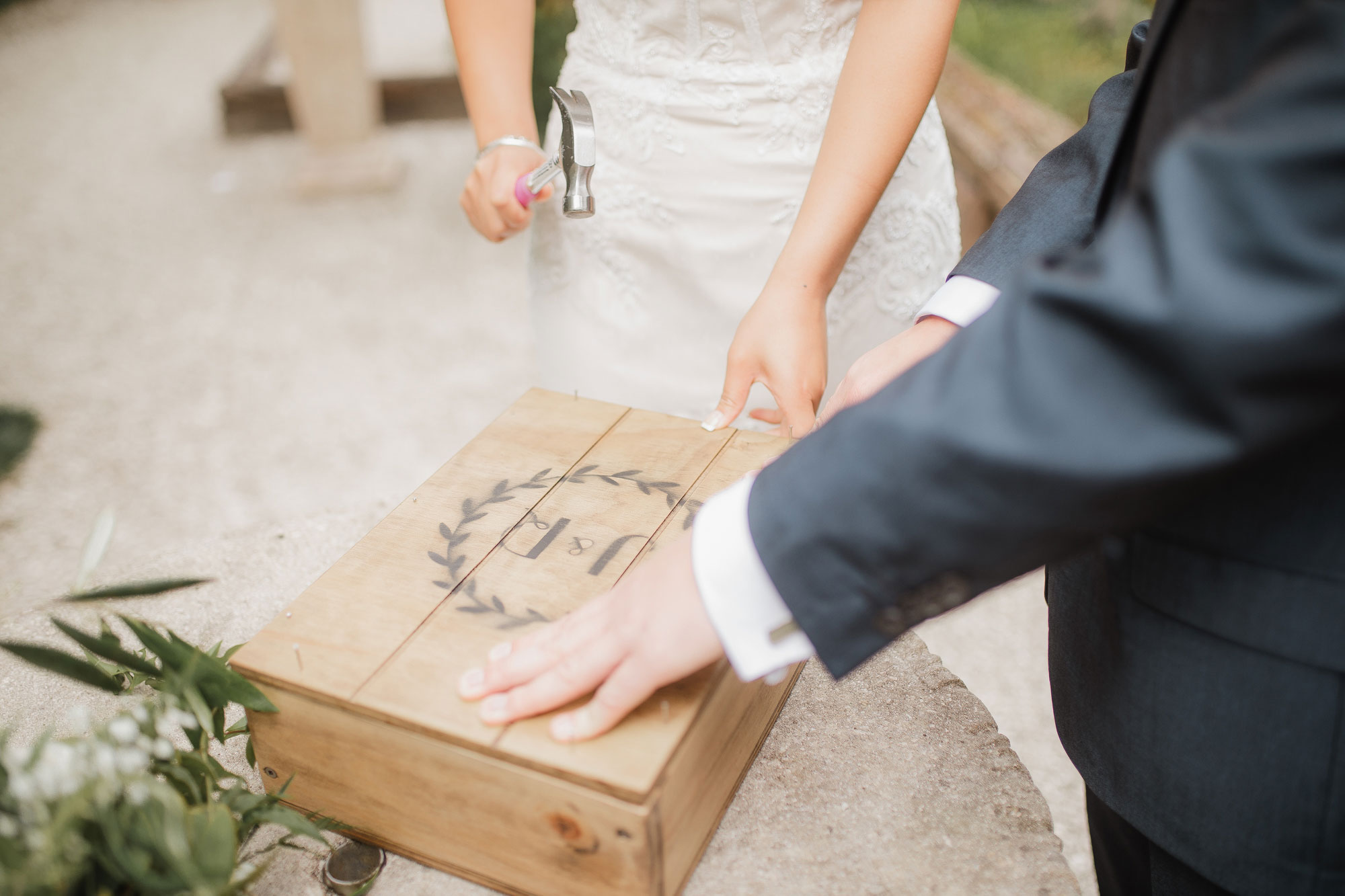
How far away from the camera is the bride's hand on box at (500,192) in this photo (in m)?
1.16

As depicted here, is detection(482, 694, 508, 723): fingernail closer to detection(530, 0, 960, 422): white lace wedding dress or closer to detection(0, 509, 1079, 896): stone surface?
detection(0, 509, 1079, 896): stone surface

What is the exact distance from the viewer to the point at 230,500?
102 inches

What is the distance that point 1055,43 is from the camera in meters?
5.34

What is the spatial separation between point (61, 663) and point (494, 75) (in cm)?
93

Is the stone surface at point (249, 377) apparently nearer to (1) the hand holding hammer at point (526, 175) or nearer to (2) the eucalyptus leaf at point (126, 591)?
(2) the eucalyptus leaf at point (126, 591)

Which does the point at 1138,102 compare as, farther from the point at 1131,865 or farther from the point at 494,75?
the point at 494,75

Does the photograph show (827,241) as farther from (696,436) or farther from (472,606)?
(472,606)

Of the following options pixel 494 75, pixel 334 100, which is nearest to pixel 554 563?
pixel 494 75

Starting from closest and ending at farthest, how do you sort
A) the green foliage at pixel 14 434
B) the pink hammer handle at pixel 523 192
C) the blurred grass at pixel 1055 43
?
the pink hammer handle at pixel 523 192
the green foliage at pixel 14 434
the blurred grass at pixel 1055 43

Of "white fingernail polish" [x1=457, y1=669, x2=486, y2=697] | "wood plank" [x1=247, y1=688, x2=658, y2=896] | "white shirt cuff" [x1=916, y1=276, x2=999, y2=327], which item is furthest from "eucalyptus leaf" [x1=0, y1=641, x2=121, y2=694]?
"white shirt cuff" [x1=916, y1=276, x2=999, y2=327]

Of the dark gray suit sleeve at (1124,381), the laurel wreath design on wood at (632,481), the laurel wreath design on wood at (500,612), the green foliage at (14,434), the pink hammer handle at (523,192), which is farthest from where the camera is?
the green foliage at (14,434)

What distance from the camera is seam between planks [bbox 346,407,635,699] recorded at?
2.35ft

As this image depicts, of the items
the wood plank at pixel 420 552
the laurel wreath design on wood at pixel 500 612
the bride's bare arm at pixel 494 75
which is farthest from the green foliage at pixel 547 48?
the laurel wreath design on wood at pixel 500 612

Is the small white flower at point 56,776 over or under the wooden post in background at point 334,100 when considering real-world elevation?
over
